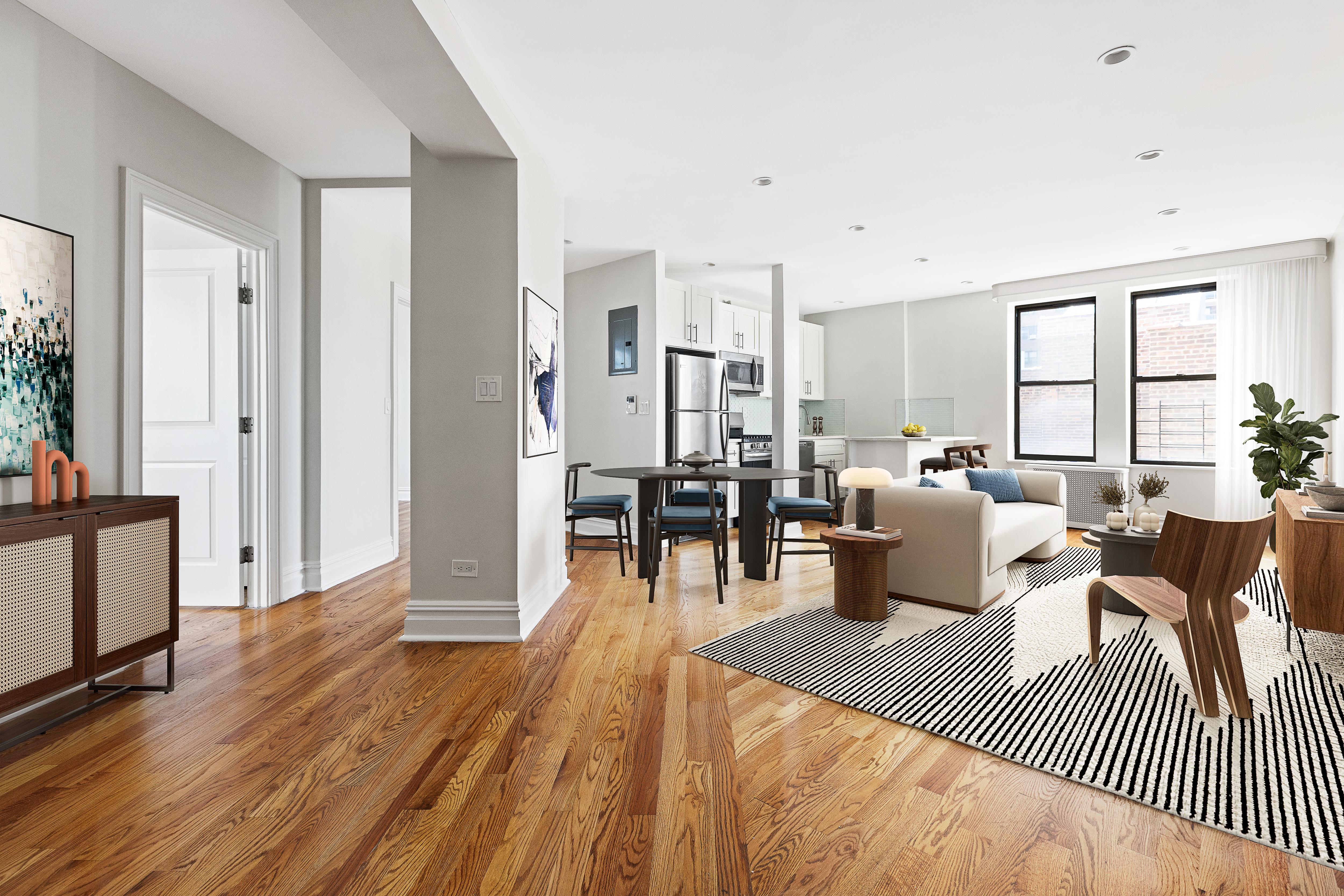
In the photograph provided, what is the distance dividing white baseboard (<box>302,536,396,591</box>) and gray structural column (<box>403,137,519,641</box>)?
4.19ft

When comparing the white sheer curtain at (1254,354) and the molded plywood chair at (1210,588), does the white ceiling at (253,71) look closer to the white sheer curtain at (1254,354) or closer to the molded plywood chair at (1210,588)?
the molded plywood chair at (1210,588)

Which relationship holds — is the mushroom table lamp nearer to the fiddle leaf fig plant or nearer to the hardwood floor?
the hardwood floor

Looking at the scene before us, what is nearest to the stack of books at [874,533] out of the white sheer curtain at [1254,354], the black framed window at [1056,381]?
the white sheer curtain at [1254,354]

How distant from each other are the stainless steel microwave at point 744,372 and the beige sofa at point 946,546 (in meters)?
2.68

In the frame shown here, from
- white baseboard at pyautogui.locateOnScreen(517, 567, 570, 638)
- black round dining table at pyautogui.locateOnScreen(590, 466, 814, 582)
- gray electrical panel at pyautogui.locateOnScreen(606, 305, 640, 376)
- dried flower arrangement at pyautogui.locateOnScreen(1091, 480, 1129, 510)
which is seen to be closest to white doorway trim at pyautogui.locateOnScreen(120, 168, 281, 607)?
white baseboard at pyautogui.locateOnScreen(517, 567, 570, 638)

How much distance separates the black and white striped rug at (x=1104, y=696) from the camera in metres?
1.82

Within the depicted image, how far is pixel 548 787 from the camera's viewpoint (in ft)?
6.15

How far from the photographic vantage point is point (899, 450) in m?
6.98

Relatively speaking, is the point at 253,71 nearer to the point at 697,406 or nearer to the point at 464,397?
the point at 464,397

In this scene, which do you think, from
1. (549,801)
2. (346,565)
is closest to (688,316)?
(346,565)

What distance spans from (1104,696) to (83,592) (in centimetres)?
360

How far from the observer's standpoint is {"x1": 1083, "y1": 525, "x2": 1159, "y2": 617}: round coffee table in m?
3.50

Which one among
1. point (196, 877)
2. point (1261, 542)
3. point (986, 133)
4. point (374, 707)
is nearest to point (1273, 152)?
point (986, 133)

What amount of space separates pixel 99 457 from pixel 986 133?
13.9 feet
